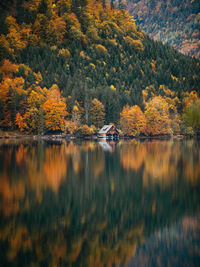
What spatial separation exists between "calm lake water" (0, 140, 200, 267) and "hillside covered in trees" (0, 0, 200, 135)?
204 feet

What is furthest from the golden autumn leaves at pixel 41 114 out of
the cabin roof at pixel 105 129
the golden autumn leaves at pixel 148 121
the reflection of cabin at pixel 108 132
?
the golden autumn leaves at pixel 148 121

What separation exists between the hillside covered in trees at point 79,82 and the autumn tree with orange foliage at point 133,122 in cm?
37

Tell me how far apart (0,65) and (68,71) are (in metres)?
33.2

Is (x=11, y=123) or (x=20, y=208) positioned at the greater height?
(x=11, y=123)

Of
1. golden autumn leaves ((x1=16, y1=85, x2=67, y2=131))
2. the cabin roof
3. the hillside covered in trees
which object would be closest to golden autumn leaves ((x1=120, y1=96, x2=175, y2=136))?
the hillside covered in trees

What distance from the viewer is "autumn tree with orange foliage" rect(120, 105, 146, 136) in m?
118

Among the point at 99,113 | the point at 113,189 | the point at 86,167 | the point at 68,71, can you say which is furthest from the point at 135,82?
the point at 113,189

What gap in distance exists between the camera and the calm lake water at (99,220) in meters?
13.4

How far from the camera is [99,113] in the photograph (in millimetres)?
125688

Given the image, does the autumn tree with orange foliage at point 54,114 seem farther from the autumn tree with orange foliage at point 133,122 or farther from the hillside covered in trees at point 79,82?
the autumn tree with orange foliage at point 133,122

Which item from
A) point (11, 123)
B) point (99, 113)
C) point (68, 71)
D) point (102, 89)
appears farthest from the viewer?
point (68, 71)

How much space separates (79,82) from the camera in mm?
139500

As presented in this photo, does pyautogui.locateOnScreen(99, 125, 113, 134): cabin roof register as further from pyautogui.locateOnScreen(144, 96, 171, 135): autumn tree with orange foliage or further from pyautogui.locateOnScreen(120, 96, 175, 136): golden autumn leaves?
pyautogui.locateOnScreen(144, 96, 171, 135): autumn tree with orange foliage

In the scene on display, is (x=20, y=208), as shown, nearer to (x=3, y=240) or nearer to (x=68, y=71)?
(x=3, y=240)
